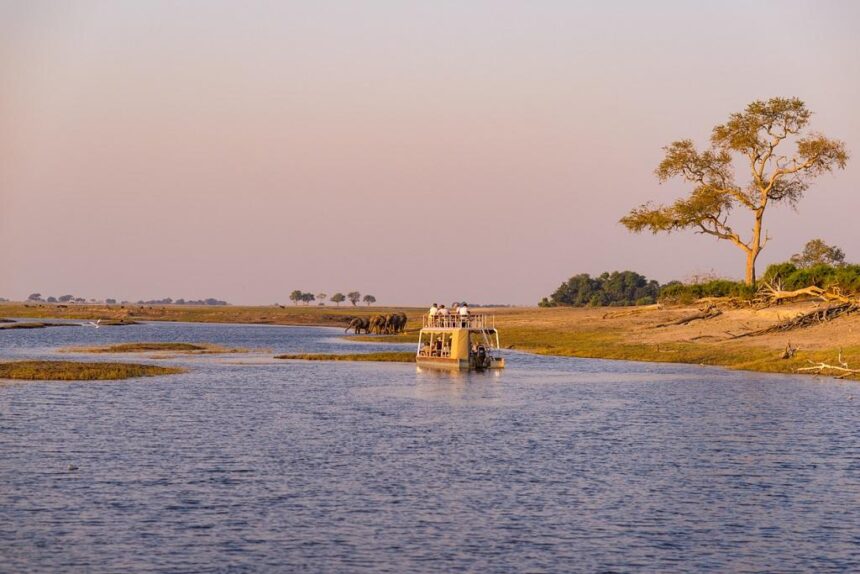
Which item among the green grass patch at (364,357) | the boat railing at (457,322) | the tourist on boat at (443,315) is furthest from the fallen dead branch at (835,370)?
the green grass patch at (364,357)

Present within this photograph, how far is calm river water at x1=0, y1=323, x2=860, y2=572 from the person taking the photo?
21.9 m

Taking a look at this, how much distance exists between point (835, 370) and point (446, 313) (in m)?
26.2

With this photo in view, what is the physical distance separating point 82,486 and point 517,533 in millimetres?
11392

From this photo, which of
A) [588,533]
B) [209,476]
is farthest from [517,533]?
[209,476]

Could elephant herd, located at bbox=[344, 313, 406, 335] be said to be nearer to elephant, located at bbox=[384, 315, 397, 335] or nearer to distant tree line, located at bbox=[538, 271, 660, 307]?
elephant, located at bbox=[384, 315, 397, 335]

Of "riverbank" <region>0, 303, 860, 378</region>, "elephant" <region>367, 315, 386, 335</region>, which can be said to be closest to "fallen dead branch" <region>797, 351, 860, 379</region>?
"riverbank" <region>0, 303, 860, 378</region>

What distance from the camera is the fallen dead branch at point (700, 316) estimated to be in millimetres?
82312

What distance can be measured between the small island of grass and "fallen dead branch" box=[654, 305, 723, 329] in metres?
39.0

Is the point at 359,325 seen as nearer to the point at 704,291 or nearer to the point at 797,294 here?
the point at 704,291

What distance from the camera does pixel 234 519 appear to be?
24.6 metres

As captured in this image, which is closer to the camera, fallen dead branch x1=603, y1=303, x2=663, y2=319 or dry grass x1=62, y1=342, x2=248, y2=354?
dry grass x1=62, y1=342, x2=248, y2=354

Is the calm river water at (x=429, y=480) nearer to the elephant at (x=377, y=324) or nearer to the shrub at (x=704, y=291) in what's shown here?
the shrub at (x=704, y=291)

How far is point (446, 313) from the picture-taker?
75.6 metres

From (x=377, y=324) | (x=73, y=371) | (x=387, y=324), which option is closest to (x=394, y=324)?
(x=387, y=324)
